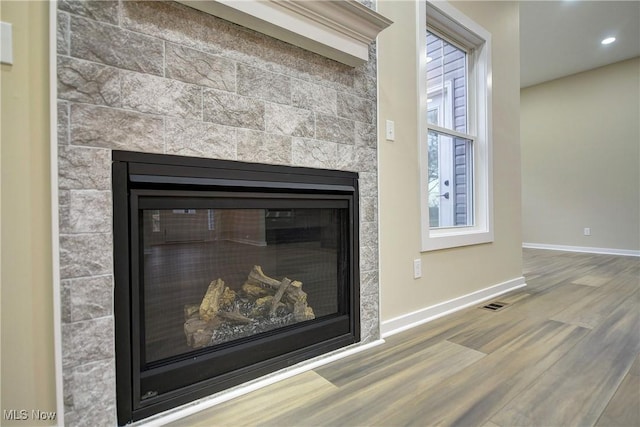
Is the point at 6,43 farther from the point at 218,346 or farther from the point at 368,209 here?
the point at 368,209

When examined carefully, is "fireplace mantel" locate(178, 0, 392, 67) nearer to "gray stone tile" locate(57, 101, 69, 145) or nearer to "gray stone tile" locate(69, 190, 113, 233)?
"gray stone tile" locate(57, 101, 69, 145)

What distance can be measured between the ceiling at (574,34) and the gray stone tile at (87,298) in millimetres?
4513

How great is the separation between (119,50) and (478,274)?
2.74 meters

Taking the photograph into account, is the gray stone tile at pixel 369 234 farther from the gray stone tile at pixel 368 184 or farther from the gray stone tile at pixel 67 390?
the gray stone tile at pixel 67 390

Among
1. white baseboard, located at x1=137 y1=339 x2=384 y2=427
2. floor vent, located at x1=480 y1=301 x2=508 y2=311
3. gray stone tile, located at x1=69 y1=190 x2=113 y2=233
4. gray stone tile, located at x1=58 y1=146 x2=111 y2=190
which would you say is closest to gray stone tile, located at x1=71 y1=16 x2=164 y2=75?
gray stone tile, located at x1=58 y1=146 x2=111 y2=190

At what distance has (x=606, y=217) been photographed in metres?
4.86

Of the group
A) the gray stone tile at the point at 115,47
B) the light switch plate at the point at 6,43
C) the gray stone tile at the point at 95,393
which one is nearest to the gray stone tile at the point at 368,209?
the gray stone tile at the point at 115,47

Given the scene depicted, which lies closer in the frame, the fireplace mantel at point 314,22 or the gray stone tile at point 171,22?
the gray stone tile at point 171,22

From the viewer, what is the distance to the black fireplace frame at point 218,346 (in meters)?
1.06

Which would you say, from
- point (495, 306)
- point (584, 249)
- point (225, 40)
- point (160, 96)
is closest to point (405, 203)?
point (495, 306)

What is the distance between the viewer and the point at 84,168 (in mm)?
996

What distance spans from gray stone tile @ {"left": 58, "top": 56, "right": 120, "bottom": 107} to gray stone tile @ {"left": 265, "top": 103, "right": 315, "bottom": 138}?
0.57 m

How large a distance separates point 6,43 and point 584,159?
664 centimetres

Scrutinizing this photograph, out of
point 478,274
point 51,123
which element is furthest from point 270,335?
point 478,274
